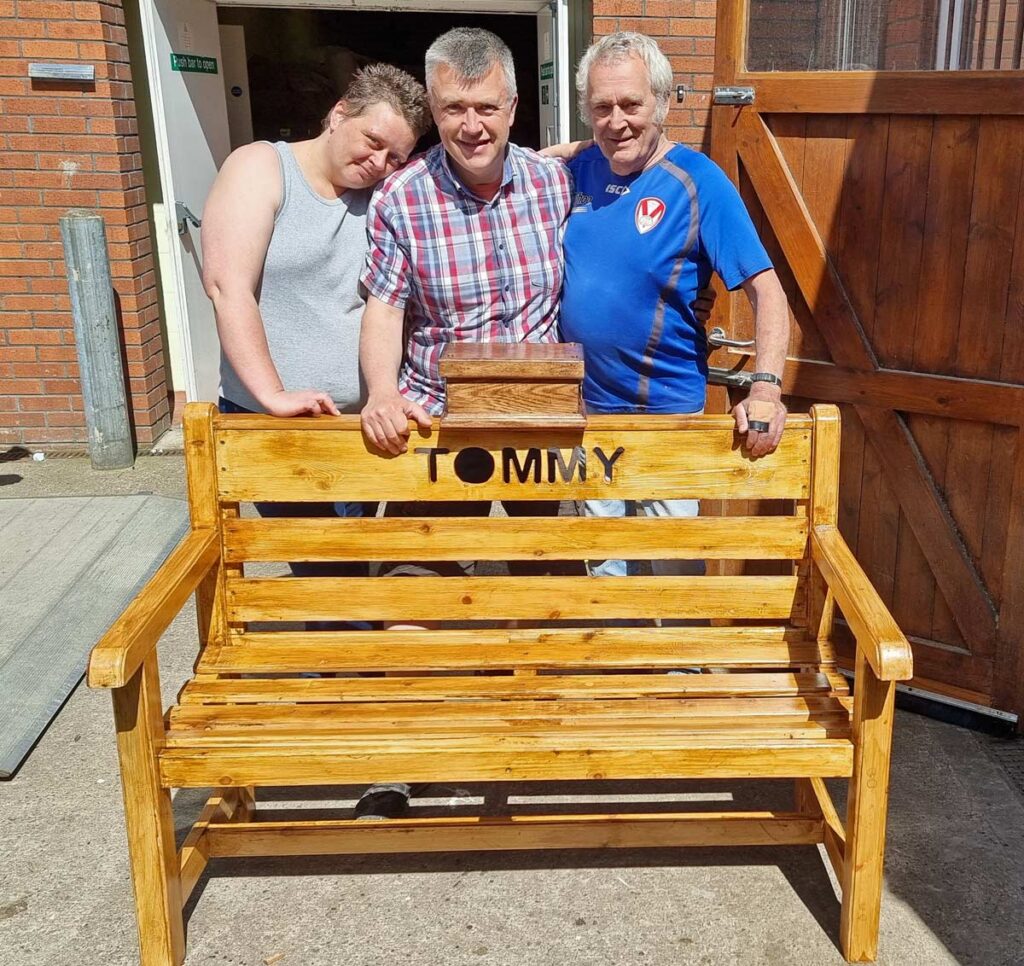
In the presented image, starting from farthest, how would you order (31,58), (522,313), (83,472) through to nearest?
(83,472) → (31,58) → (522,313)

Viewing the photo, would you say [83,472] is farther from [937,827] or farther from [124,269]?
[937,827]

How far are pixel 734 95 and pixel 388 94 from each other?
3.97ft

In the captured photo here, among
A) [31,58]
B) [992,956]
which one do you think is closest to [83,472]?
[31,58]

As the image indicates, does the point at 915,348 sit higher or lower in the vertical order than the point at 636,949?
higher

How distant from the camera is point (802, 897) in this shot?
2.68m

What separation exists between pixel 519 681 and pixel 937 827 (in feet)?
4.04

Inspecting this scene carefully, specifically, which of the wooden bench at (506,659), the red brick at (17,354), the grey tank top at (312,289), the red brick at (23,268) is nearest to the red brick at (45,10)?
the red brick at (23,268)

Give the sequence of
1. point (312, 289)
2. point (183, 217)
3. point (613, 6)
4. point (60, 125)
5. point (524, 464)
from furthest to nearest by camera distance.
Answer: point (183, 217) → point (60, 125) → point (613, 6) → point (312, 289) → point (524, 464)

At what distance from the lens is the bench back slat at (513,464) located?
2799mm

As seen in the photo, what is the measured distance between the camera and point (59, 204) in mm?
5582

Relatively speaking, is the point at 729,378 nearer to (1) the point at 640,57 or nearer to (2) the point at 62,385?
(1) the point at 640,57

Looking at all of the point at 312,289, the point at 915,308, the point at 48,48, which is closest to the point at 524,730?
the point at 312,289

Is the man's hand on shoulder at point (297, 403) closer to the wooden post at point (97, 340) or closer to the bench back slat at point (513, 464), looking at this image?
the bench back slat at point (513, 464)

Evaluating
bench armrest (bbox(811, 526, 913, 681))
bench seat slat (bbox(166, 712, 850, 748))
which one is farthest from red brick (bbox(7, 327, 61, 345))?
bench armrest (bbox(811, 526, 913, 681))
